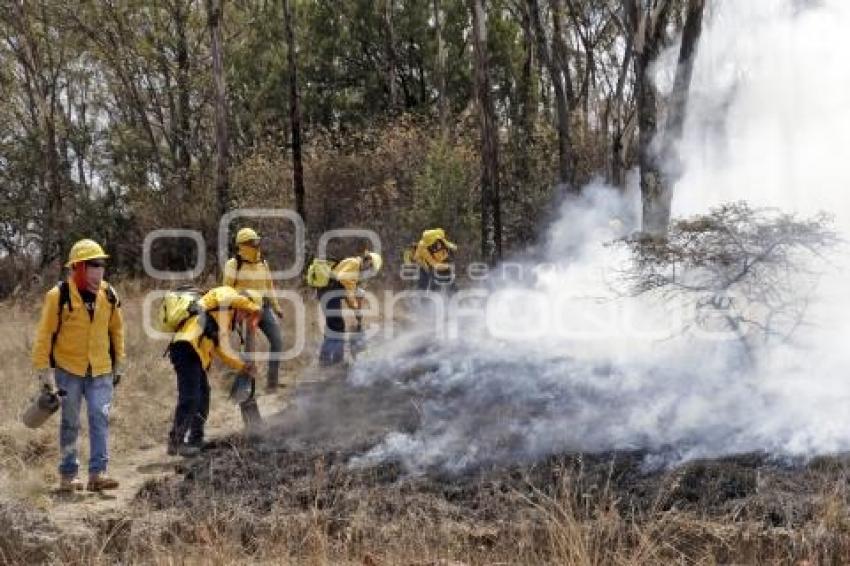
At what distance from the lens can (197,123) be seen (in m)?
22.6

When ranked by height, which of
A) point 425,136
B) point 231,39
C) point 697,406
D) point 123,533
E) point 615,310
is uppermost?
point 231,39

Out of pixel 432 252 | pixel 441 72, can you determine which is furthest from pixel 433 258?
pixel 441 72

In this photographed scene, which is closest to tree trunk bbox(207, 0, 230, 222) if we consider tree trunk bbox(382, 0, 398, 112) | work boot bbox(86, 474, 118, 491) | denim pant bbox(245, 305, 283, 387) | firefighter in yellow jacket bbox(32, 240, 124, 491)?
tree trunk bbox(382, 0, 398, 112)

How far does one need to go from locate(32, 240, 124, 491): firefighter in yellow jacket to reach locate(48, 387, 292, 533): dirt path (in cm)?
16

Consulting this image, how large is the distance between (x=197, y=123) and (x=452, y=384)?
1657 centimetres

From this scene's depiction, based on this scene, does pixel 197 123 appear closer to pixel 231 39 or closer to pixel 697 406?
pixel 231 39

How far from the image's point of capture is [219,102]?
53.6ft

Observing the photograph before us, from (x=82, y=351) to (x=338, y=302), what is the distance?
4205mm

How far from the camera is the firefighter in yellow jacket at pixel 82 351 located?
19.3 feet

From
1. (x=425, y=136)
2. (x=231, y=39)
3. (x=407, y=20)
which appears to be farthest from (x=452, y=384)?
(x=231, y=39)

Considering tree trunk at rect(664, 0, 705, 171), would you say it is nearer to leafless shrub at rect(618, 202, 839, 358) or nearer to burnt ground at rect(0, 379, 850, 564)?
leafless shrub at rect(618, 202, 839, 358)

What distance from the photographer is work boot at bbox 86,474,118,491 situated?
615 centimetres

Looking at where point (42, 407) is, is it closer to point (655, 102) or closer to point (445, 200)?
point (655, 102)

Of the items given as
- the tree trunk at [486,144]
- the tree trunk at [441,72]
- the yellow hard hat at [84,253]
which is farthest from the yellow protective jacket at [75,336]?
the tree trunk at [441,72]
